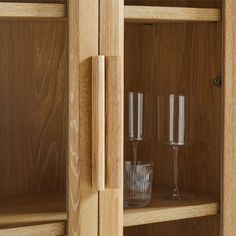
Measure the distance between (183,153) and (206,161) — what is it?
0.06 meters

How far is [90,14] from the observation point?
3.87 feet

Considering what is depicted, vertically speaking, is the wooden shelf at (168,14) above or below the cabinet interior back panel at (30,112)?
above

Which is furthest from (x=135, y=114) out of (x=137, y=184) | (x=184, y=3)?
(x=184, y=3)

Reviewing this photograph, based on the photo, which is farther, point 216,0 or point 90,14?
point 216,0

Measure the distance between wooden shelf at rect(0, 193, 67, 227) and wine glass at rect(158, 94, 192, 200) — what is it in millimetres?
→ 243

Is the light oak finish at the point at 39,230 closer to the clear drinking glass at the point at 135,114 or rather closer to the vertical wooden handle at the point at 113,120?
the vertical wooden handle at the point at 113,120

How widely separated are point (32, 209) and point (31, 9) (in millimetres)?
347

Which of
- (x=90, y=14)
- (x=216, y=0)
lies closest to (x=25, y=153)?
(x=90, y=14)

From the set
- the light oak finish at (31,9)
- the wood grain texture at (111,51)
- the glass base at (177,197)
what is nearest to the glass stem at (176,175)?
the glass base at (177,197)

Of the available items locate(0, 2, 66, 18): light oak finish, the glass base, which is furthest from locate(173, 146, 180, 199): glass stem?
locate(0, 2, 66, 18): light oak finish

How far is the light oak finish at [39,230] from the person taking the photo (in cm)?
114

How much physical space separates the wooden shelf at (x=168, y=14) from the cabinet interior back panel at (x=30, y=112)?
0.17m

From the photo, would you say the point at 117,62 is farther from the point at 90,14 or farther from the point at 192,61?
the point at 192,61
